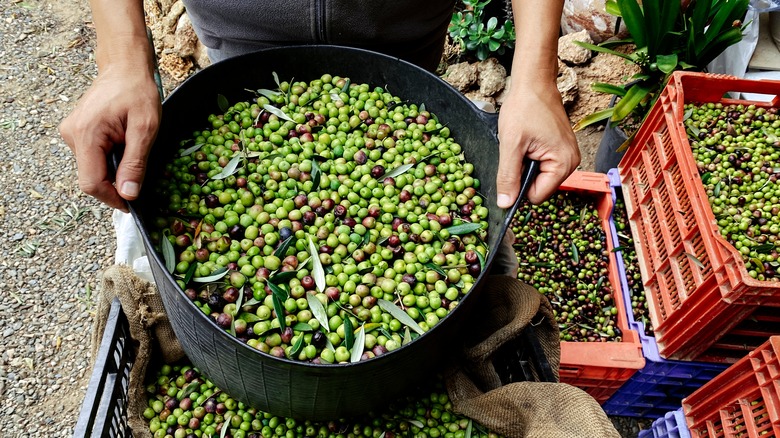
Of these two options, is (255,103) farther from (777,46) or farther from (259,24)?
(777,46)

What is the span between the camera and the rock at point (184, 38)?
4.39 meters

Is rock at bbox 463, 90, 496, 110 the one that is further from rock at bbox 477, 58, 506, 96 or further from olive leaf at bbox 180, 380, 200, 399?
olive leaf at bbox 180, 380, 200, 399

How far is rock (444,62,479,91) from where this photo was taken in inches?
171

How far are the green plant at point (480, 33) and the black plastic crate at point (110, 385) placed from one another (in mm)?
3443

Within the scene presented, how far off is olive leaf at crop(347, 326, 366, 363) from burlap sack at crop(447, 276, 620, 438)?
1.60ft

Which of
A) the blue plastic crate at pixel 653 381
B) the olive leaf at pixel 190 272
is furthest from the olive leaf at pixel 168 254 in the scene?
the blue plastic crate at pixel 653 381

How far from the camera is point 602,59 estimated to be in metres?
4.28

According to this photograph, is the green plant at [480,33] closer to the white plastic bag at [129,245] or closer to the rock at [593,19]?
the rock at [593,19]

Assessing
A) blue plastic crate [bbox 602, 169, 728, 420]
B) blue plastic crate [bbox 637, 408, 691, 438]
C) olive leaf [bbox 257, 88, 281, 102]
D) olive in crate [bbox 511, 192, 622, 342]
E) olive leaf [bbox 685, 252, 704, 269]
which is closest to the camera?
olive leaf [bbox 257, 88, 281, 102]

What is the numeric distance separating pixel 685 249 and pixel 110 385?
2.26 metres

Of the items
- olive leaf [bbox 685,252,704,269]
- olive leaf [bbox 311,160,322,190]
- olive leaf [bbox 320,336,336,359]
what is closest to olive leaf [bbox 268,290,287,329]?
olive leaf [bbox 320,336,336,359]

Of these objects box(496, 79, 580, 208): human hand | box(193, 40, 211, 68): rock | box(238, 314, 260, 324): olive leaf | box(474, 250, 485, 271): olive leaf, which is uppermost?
box(496, 79, 580, 208): human hand

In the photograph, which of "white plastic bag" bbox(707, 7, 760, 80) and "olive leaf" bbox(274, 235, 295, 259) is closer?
"olive leaf" bbox(274, 235, 295, 259)

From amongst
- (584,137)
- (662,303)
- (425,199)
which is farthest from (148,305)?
(584,137)
